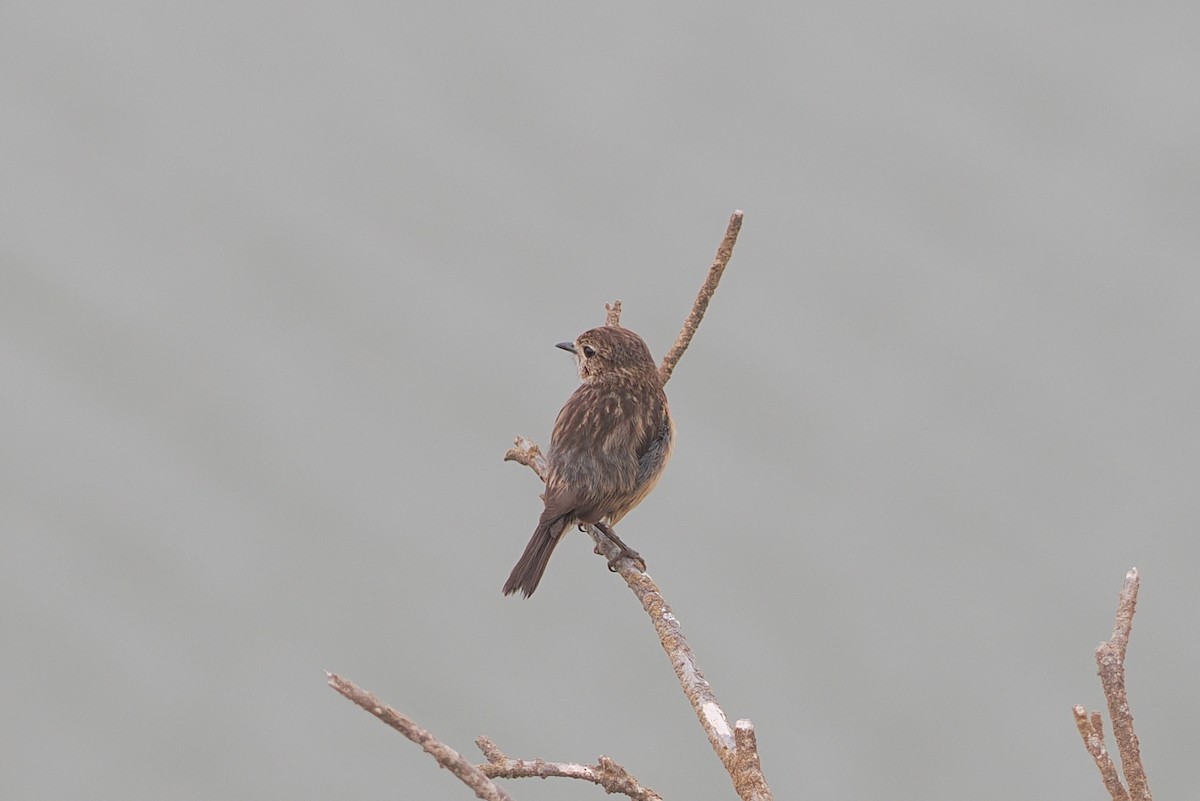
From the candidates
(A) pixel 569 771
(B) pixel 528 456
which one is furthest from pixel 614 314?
(A) pixel 569 771

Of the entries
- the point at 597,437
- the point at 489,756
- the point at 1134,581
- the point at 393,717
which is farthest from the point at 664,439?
the point at 393,717

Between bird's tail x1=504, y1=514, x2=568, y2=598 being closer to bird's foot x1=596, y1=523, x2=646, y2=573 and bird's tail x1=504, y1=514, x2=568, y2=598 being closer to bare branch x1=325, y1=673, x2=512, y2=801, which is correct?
bird's foot x1=596, y1=523, x2=646, y2=573

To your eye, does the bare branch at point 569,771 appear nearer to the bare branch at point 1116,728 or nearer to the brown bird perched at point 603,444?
the bare branch at point 1116,728

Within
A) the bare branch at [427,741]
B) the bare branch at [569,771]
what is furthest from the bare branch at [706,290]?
the bare branch at [427,741]

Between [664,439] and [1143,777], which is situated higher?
[664,439]

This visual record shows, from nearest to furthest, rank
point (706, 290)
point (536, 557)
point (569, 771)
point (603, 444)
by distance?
point (569, 771) < point (706, 290) < point (536, 557) < point (603, 444)

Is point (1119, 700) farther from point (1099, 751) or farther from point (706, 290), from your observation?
point (706, 290)

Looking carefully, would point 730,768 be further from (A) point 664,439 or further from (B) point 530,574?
(A) point 664,439
